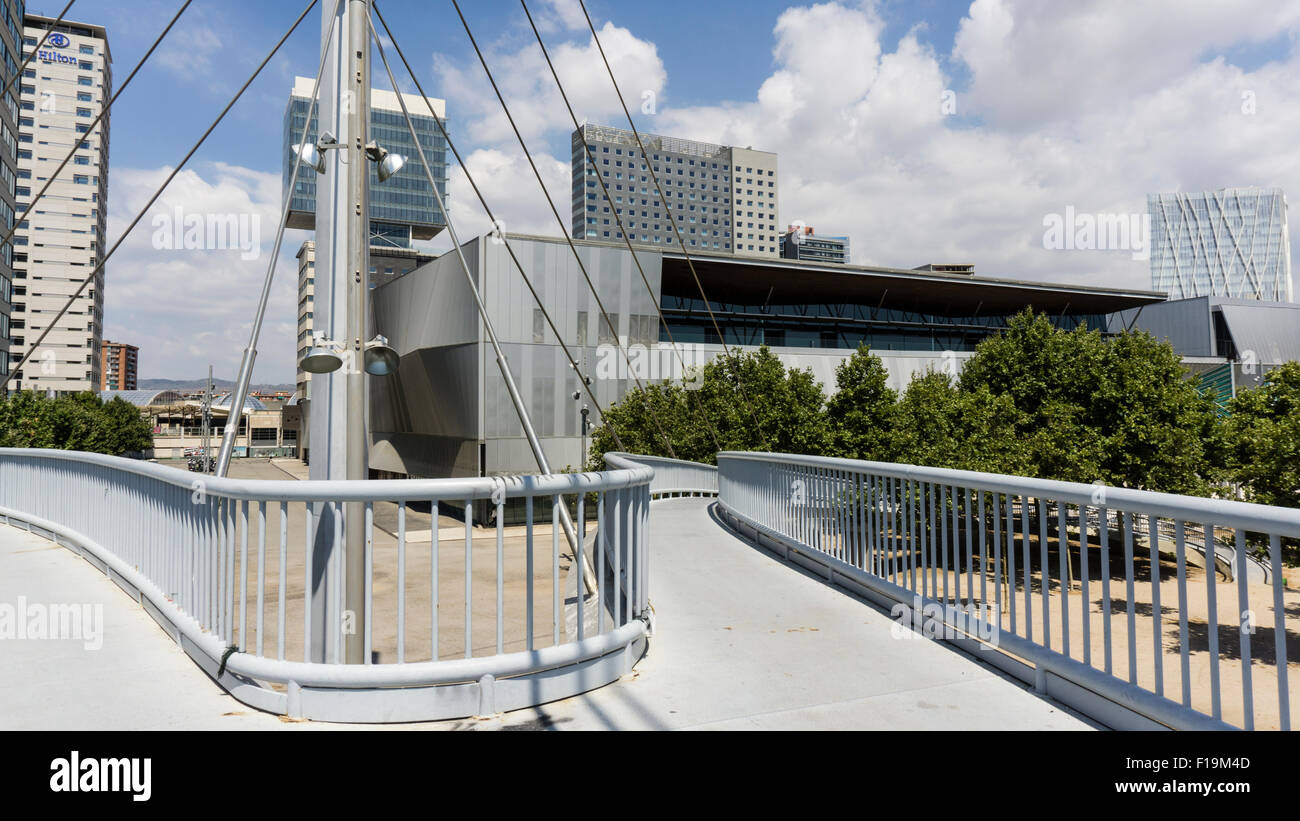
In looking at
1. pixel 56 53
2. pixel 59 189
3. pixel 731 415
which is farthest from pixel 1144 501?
pixel 56 53

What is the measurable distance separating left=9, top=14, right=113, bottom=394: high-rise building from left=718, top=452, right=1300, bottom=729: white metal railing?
428ft

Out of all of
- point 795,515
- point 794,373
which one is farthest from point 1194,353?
point 795,515

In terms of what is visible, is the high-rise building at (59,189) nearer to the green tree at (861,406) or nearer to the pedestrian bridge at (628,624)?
the green tree at (861,406)

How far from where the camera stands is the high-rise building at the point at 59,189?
113m

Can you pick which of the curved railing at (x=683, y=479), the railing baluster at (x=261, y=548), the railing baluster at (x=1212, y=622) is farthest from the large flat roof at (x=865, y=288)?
the railing baluster at (x=1212, y=622)

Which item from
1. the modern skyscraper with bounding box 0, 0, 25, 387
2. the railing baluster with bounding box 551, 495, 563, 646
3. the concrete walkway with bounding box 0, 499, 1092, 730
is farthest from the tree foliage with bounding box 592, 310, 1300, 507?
the modern skyscraper with bounding box 0, 0, 25, 387

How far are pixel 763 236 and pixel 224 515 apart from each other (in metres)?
193

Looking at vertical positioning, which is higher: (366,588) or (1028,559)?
(1028,559)

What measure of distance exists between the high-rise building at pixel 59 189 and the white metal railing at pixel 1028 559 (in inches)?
5138

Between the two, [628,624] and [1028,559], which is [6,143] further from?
[1028,559]

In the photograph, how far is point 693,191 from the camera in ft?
607

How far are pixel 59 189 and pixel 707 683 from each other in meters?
149
